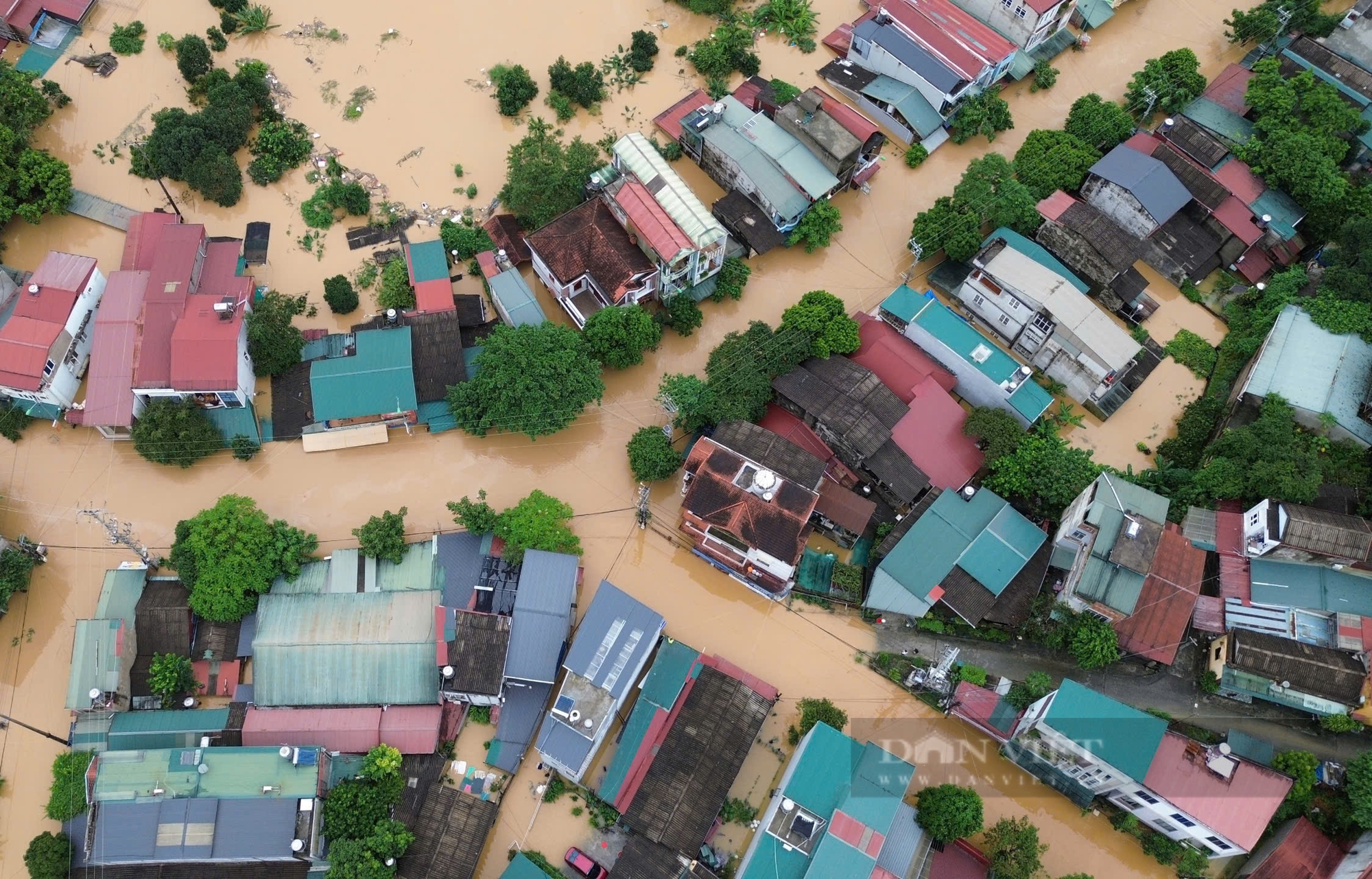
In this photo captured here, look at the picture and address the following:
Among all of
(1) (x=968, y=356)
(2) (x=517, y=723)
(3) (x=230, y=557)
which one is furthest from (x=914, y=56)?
(3) (x=230, y=557)

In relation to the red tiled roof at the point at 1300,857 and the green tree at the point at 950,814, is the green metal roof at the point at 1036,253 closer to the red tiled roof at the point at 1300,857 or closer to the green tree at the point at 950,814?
the red tiled roof at the point at 1300,857

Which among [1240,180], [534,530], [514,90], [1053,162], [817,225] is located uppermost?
[1240,180]

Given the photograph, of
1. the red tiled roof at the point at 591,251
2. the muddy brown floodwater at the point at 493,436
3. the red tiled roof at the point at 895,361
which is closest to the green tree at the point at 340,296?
the muddy brown floodwater at the point at 493,436

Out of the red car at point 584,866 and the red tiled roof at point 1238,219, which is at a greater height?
the red tiled roof at point 1238,219

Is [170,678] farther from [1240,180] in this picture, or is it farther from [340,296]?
[1240,180]

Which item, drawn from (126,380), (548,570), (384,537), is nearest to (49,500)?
(126,380)

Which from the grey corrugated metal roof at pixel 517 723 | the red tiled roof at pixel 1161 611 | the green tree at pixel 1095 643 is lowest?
the grey corrugated metal roof at pixel 517 723
